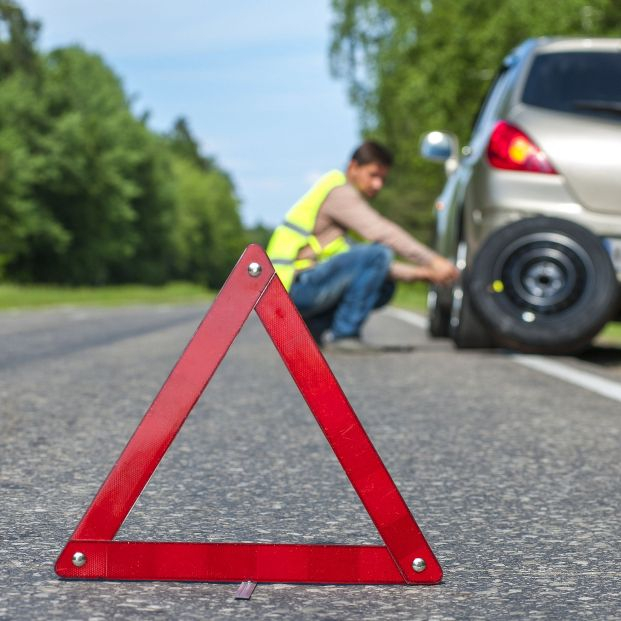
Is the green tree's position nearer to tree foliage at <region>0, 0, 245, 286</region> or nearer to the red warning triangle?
tree foliage at <region>0, 0, 245, 286</region>

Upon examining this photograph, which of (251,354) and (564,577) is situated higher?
(564,577)

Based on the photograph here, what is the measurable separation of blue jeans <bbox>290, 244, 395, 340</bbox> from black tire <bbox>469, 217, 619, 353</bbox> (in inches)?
57.1

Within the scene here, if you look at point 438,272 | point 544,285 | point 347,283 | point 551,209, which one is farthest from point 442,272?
point 347,283

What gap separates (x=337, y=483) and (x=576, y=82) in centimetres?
452

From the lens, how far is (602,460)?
512 centimetres

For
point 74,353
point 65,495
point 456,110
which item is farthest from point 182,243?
point 65,495

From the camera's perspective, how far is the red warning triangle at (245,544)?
10.4 ft

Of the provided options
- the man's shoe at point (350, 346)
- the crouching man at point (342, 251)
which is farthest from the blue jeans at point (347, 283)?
the man's shoe at point (350, 346)

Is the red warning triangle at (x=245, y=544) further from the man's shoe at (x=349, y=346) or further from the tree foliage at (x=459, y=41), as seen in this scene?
the tree foliage at (x=459, y=41)

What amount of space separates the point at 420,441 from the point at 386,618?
2685 millimetres

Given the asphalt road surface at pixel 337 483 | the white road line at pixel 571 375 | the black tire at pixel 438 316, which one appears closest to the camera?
the asphalt road surface at pixel 337 483

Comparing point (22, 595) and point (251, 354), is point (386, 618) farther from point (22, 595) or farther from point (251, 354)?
point (251, 354)

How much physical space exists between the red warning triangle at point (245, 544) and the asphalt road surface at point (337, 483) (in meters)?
0.05

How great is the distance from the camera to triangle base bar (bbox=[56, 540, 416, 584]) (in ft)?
10.4
